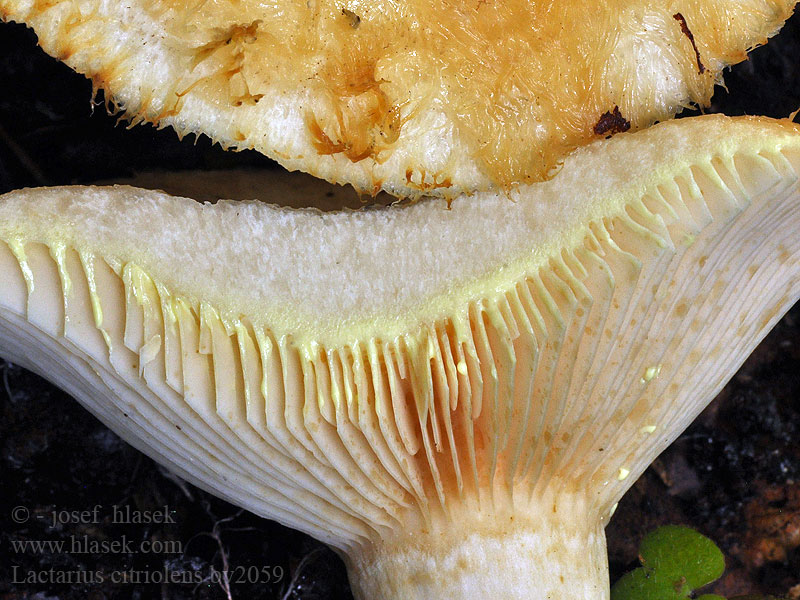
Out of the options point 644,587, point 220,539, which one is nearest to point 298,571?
point 220,539

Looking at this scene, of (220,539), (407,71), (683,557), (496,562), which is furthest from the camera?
(220,539)

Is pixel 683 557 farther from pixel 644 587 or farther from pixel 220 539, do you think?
pixel 220 539

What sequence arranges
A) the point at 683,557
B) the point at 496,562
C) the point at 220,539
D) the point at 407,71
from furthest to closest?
the point at 220,539
the point at 683,557
the point at 496,562
the point at 407,71

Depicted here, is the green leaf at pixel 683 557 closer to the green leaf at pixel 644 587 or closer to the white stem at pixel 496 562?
the green leaf at pixel 644 587

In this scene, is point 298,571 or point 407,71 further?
point 298,571

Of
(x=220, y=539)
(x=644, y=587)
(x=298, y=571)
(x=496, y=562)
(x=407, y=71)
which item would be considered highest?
(x=407, y=71)

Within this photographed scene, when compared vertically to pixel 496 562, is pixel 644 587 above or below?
below

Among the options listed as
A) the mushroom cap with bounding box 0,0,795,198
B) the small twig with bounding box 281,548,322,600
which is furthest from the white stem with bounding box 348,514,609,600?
the mushroom cap with bounding box 0,0,795,198

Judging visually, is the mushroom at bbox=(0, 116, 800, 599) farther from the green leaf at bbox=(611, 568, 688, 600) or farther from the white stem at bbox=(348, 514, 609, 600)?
the green leaf at bbox=(611, 568, 688, 600)
